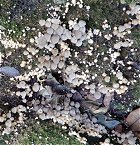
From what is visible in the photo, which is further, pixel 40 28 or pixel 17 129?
pixel 17 129

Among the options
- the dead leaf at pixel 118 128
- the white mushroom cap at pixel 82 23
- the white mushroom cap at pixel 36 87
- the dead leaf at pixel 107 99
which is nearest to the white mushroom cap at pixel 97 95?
the dead leaf at pixel 107 99

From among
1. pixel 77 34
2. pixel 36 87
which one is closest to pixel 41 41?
pixel 77 34

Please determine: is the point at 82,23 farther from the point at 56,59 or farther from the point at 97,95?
the point at 97,95

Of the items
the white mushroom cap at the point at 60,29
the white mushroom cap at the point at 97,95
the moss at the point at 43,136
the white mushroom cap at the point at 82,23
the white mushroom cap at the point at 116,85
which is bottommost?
the moss at the point at 43,136

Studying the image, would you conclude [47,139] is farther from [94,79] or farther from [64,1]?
[64,1]

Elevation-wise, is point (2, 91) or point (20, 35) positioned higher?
point (20, 35)

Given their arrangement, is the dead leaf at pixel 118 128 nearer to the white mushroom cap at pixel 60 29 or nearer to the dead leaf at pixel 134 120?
the dead leaf at pixel 134 120

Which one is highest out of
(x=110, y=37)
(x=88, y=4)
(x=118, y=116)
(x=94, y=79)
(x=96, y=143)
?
(x=88, y=4)

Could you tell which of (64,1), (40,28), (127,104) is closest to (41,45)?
(40,28)
